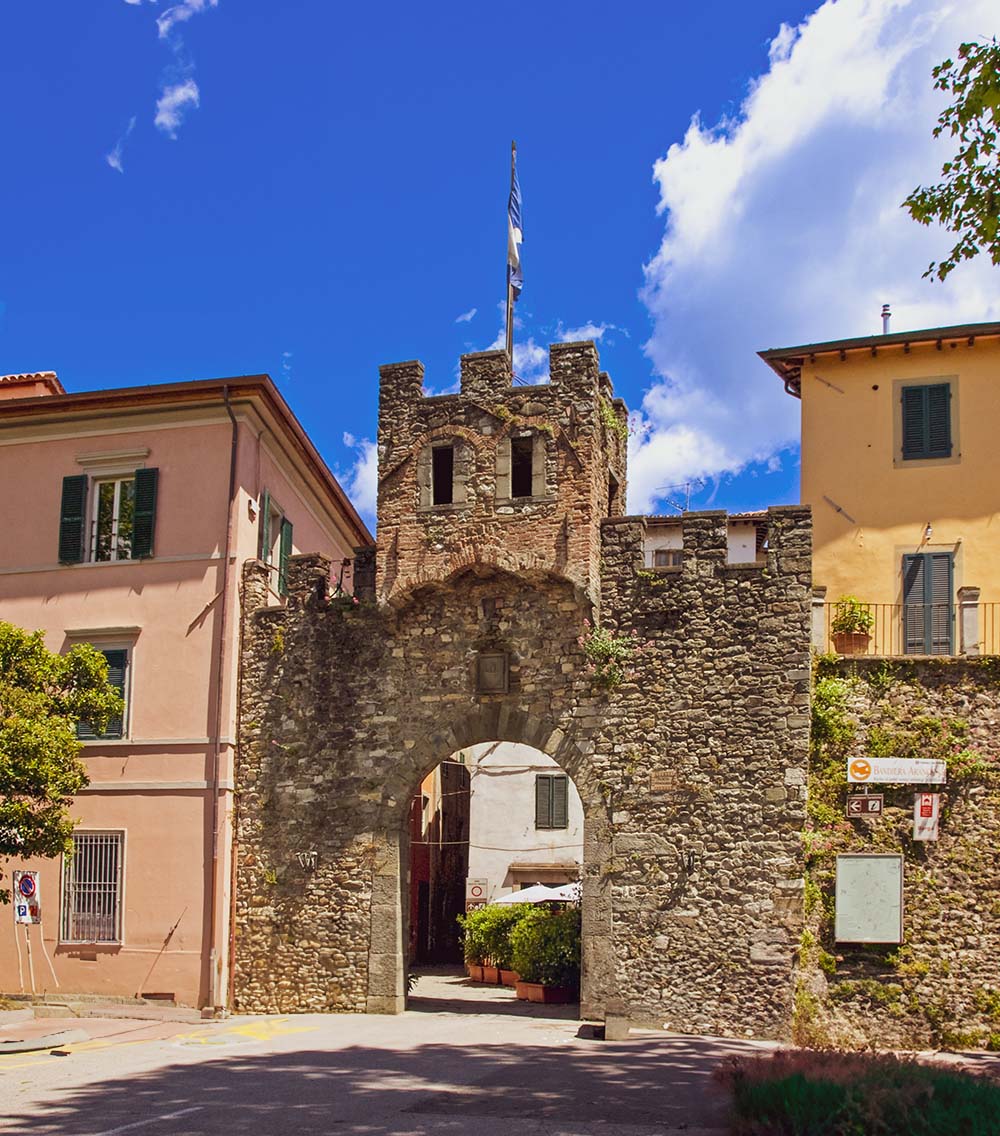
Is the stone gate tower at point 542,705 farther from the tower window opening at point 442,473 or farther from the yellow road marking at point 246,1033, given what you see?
the yellow road marking at point 246,1033

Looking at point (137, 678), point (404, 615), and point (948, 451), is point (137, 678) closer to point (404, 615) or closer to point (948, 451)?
point (404, 615)

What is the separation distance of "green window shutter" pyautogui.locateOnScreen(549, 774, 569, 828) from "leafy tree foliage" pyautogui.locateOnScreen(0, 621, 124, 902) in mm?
13599

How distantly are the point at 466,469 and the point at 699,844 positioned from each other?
249 inches

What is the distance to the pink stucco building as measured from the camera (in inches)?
781

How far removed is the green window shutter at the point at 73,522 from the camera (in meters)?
21.5

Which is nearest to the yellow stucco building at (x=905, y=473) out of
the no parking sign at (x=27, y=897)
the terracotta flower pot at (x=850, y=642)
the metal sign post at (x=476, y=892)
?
the terracotta flower pot at (x=850, y=642)

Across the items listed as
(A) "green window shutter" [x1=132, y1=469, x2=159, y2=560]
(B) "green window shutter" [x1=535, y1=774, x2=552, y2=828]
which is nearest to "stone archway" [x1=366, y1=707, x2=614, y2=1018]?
(A) "green window shutter" [x1=132, y1=469, x2=159, y2=560]

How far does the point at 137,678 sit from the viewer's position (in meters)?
20.8

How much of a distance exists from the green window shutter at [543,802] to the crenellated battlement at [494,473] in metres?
12.4

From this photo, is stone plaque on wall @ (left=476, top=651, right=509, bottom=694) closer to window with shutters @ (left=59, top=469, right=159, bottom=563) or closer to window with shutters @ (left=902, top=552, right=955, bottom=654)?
window with shutters @ (left=59, top=469, right=159, bottom=563)

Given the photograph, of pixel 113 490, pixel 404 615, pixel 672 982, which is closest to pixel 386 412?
pixel 404 615

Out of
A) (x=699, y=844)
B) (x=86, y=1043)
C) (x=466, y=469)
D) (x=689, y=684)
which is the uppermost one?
(x=466, y=469)

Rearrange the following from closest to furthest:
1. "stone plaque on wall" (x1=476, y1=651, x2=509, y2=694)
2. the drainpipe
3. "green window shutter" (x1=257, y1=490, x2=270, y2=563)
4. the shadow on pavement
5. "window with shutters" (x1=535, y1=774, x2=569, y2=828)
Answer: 1. the shadow on pavement
2. "stone plaque on wall" (x1=476, y1=651, x2=509, y2=694)
3. the drainpipe
4. "green window shutter" (x1=257, y1=490, x2=270, y2=563)
5. "window with shutters" (x1=535, y1=774, x2=569, y2=828)

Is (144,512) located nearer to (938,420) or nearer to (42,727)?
(42,727)
